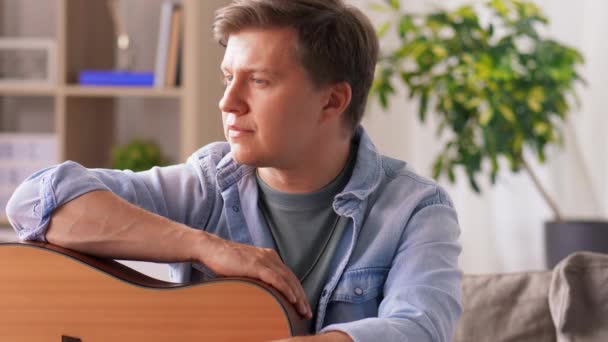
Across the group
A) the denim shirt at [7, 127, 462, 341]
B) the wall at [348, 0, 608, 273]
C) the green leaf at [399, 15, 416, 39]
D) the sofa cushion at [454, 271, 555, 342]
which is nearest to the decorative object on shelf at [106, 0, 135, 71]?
the wall at [348, 0, 608, 273]

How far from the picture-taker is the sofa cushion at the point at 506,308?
1.57 metres

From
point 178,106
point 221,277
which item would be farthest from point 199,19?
point 221,277

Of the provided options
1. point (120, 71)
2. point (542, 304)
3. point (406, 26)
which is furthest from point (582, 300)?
point (120, 71)

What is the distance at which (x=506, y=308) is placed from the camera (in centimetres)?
159

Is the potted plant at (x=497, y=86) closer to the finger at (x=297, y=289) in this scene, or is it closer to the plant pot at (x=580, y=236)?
the plant pot at (x=580, y=236)

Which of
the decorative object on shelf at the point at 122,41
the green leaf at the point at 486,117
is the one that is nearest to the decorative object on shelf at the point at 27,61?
the decorative object on shelf at the point at 122,41

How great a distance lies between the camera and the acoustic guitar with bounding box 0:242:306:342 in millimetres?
1204

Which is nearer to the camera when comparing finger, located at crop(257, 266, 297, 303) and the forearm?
finger, located at crop(257, 266, 297, 303)

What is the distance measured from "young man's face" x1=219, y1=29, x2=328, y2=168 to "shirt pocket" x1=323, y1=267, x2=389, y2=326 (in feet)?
0.65

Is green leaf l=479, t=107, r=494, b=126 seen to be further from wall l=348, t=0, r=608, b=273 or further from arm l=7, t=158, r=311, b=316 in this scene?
arm l=7, t=158, r=311, b=316

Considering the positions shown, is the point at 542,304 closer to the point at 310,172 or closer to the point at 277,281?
the point at 310,172

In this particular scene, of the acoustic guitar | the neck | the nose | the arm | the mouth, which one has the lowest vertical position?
the acoustic guitar

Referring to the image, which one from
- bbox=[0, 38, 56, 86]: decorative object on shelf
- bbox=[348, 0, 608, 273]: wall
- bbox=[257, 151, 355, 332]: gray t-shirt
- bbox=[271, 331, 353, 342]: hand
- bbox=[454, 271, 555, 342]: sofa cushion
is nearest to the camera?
bbox=[271, 331, 353, 342]: hand

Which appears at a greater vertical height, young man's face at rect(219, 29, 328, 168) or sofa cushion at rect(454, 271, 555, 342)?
young man's face at rect(219, 29, 328, 168)
